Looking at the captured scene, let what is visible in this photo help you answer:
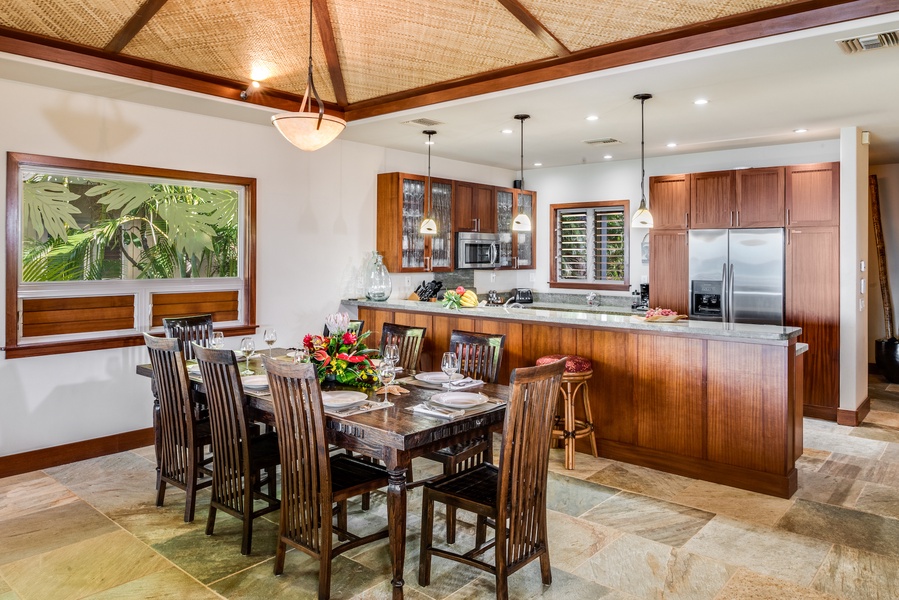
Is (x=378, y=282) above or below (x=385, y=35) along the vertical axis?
below

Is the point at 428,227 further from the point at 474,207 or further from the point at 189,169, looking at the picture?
the point at 189,169

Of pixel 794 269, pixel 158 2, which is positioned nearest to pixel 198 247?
pixel 158 2

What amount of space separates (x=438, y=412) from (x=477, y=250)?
4.47m

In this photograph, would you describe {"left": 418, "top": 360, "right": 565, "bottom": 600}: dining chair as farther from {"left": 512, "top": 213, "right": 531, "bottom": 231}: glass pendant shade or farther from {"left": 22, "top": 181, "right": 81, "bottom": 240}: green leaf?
{"left": 22, "top": 181, "right": 81, "bottom": 240}: green leaf

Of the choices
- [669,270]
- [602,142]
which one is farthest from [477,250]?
[669,270]

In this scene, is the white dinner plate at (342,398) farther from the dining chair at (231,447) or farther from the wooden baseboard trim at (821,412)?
the wooden baseboard trim at (821,412)

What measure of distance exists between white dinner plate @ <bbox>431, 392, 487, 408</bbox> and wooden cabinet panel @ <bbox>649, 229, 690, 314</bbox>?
158 inches

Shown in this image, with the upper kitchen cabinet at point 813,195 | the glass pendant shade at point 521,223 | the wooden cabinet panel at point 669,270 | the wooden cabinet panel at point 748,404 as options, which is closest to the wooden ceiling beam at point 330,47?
the glass pendant shade at point 521,223

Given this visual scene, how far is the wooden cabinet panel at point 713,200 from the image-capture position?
19.5 feet

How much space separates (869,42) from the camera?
3215 mm

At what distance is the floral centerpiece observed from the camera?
3.07 meters

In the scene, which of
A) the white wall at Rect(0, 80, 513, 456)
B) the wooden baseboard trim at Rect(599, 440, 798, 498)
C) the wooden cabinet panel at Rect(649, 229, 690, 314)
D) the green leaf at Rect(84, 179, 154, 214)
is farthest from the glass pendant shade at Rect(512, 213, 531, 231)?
the green leaf at Rect(84, 179, 154, 214)

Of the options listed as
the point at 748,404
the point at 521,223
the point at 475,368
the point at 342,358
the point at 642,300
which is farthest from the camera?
the point at 642,300

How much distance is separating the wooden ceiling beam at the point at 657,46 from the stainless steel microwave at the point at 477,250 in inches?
84.8
